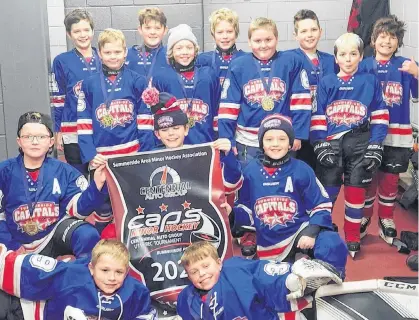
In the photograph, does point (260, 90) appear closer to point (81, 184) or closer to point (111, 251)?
point (81, 184)

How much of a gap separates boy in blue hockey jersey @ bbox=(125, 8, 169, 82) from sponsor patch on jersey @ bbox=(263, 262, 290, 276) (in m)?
1.91

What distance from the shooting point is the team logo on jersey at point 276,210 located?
309 centimetres

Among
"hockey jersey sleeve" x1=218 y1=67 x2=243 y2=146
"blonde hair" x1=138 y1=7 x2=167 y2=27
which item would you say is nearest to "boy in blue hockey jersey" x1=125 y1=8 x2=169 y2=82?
"blonde hair" x1=138 y1=7 x2=167 y2=27

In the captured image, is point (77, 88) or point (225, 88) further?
point (77, 88)

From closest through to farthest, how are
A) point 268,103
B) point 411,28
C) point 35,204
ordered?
point 35,204 → point 268,103 → point 411,28

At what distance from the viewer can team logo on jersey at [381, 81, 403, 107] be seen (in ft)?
12.9

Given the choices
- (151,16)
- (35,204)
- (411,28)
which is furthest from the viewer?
(411,28)

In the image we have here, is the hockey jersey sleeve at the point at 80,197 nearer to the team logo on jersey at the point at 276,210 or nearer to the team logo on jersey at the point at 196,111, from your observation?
the team logo on jersey at the point at 276,210

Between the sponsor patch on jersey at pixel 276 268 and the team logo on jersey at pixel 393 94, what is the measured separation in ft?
5.71

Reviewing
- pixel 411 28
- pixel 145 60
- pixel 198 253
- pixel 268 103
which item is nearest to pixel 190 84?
pixel 268 103

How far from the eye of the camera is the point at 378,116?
152 inches

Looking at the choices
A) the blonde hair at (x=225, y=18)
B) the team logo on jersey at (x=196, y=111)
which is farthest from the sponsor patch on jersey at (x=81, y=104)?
the blonde hair at (x=225, y=18)

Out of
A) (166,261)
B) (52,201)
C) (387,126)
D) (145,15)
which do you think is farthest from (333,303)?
(145,15)

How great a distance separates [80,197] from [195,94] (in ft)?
3.50
